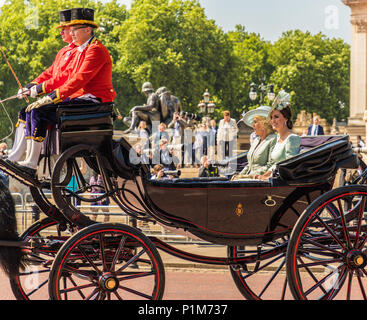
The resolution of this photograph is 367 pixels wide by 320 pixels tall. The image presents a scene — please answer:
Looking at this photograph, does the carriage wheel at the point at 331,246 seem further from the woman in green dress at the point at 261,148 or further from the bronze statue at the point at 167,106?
the bronze statue at the point at 167,106

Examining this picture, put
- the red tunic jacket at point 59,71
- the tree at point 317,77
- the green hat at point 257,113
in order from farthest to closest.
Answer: the tree at point 317,77
the green hat at point 257,113
the red tunic jacket at point 59,71

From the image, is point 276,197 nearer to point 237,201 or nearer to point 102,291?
point 237,201

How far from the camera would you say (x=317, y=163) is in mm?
6078

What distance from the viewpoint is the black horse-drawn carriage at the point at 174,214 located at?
5410 millimetres

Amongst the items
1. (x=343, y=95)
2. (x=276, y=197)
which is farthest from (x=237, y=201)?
(x=343, y=95)

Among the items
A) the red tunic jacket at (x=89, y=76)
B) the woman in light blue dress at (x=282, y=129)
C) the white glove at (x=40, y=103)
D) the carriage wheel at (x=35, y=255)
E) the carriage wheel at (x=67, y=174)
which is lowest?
the carriage wheel at (x=35, y=255)

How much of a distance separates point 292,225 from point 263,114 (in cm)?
149

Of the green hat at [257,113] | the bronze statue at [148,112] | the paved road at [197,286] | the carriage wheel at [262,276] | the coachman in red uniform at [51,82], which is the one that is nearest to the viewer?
the coachman in red uniform at [51,82]

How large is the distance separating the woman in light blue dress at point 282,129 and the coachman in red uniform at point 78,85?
1.59 m

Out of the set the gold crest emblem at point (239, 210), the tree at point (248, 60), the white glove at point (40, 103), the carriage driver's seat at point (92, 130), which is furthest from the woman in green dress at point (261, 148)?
the tree at point (248, 60)

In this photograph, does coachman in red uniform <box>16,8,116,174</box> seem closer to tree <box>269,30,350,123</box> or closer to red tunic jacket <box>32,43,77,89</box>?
red tunic jacket <box>32,43,77,89</box>

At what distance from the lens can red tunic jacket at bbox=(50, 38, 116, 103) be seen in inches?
224

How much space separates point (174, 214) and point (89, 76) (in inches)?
51.2

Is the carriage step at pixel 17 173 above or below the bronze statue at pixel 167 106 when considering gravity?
below
